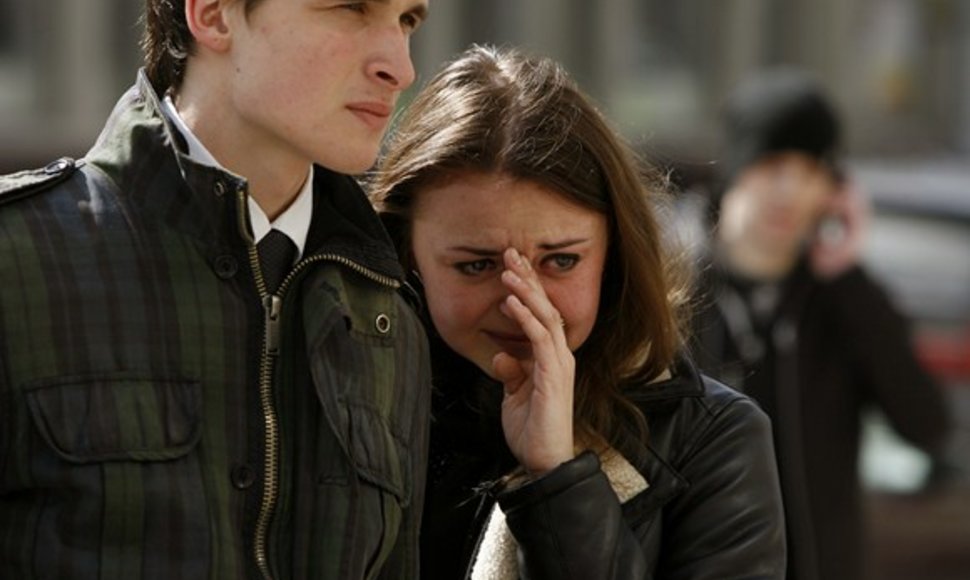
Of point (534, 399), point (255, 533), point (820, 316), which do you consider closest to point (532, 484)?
point (534, 399)

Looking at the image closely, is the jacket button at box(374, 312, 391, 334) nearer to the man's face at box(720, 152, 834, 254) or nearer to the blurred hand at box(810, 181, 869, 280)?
the man's face at box(720, 152, 834, 254)

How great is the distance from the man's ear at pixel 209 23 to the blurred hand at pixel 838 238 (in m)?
3.64

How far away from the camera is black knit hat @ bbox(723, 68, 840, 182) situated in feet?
20.2

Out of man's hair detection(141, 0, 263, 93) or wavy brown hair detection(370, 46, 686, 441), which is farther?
wavy brown hair detection(370, 46, 686, 441)

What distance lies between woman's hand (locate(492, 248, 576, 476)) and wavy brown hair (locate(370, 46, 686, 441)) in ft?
0.43

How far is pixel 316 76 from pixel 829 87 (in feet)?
62.0

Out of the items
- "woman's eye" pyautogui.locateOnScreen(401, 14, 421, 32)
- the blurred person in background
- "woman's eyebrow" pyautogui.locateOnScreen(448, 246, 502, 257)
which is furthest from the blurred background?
"woman's eye" pyautogui.locateOnScreen(401, 14, 421, 32)

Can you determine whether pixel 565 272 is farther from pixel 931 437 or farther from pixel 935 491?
pixel 935 491

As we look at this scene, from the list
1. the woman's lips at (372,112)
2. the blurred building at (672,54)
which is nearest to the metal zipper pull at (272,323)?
the woman's lips at (372,112)

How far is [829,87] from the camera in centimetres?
2111

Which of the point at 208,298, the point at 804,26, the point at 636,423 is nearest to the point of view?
the point at 208,298

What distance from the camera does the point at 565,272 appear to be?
124 inches

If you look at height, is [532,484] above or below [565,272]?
below

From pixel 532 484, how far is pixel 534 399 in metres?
0.12
